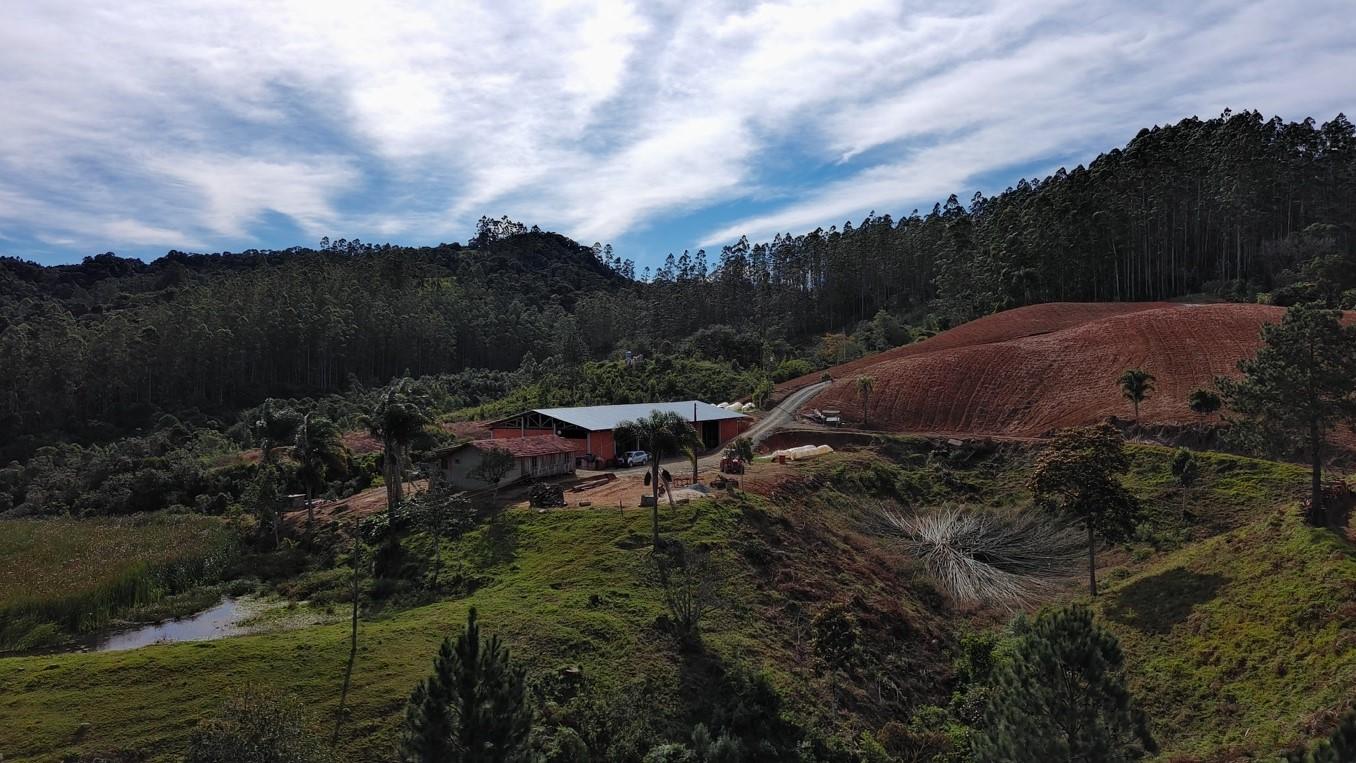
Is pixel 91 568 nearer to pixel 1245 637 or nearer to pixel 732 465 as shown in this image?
pixel 732 465

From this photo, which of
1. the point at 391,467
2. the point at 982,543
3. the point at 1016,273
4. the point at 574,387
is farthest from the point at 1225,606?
the point at 1016,273

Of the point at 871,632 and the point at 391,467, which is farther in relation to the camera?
the point at 391,467

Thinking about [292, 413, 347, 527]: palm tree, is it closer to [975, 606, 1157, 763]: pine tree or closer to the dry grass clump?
the dry grass clump

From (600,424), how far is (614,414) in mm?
3622

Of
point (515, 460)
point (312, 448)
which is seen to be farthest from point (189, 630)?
point (515, 460)

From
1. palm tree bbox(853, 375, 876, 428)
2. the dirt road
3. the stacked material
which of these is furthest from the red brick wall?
palm tree bbox(853, 375, 876, 428)

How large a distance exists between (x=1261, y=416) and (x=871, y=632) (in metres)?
18.0

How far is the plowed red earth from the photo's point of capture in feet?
163

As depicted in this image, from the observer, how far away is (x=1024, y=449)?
45625 mm

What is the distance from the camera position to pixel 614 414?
52594 millimetres

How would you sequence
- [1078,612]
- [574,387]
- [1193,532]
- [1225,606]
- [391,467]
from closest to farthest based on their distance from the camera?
[1078,612], [1225,606], [1193,532], [391,467], [574,387]

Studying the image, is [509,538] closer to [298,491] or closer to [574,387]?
[298,491]

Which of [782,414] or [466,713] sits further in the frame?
[782,414]

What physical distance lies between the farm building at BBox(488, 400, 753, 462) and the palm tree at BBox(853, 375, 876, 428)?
8842 mm
